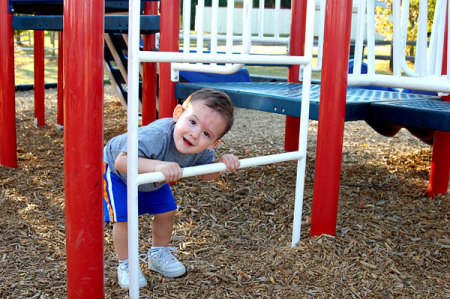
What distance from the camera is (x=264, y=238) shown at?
7.85 feet

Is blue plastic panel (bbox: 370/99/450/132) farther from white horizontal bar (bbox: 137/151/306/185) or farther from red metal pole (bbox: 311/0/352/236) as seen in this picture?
white horizontal bar (bbox: 137/151/306/185)

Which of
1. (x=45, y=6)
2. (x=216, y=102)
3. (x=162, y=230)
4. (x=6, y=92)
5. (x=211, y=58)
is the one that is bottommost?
(x=162, y=230)

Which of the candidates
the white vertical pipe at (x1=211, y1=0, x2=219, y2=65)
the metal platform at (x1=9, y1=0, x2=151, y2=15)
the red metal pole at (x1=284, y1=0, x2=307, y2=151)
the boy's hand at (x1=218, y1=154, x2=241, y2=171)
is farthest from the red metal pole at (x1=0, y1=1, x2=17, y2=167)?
the boy's hand at (x1=218, y1=154, x2=241, y2=171)

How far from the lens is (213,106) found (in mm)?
1761

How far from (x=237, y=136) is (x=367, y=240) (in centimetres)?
241

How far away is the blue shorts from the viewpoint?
1.89 metres

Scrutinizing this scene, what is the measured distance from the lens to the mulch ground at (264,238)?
74.4 inches

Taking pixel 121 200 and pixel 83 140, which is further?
pixel 121 200

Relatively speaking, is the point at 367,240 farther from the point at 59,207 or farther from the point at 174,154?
the point at 59,207

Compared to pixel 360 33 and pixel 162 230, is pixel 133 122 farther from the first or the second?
pixel 360 33

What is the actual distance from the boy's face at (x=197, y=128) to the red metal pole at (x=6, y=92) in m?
1.99

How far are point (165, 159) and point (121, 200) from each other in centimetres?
24

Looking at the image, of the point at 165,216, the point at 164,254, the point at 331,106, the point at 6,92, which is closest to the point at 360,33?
the point at 331,106

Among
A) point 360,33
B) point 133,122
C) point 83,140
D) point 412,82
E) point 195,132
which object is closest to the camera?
point 83,140
